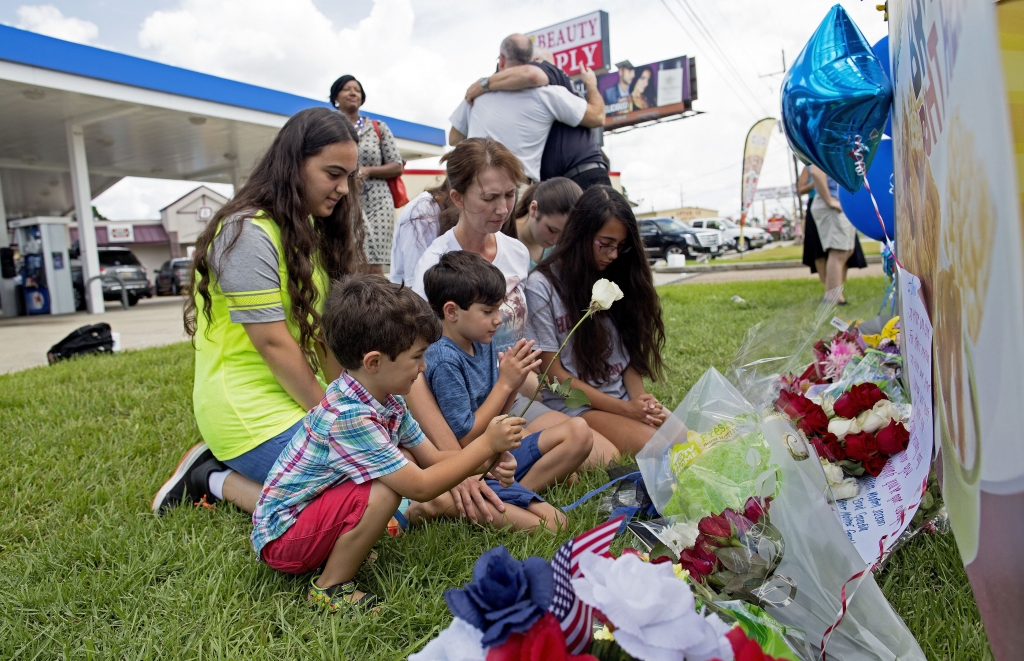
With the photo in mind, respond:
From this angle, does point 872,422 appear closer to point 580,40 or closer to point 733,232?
point 580,40

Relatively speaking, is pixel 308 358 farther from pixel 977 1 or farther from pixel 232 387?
pixel 977 1

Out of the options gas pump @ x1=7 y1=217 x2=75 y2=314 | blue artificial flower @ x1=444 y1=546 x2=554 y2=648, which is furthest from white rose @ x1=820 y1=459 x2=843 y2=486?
gas pump @ x1=7 y1=217 x2=75 y2=314

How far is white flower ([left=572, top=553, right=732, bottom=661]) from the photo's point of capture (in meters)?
0.69

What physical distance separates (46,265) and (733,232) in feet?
81.8

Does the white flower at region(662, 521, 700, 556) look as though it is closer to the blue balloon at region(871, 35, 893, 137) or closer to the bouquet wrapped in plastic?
the bouquet wrapped in plastic

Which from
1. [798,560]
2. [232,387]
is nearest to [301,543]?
[232,387]

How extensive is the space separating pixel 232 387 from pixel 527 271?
1.33 metres

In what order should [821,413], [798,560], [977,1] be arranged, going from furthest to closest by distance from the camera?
[821,413]
[798,560]
[977,1]

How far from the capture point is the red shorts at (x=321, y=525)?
→ 160 centimetres

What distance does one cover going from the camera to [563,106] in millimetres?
3559

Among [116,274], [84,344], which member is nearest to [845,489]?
[84,344]

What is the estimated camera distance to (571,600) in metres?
0.80

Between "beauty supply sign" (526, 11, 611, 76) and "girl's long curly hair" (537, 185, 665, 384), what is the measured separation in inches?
945

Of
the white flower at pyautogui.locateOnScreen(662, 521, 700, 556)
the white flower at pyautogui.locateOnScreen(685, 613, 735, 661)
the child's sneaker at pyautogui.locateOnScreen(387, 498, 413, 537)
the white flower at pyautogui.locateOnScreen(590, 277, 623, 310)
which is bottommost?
the child's sneaker at pyautogui.locateOnScreen(387, 498, 413, 537)
